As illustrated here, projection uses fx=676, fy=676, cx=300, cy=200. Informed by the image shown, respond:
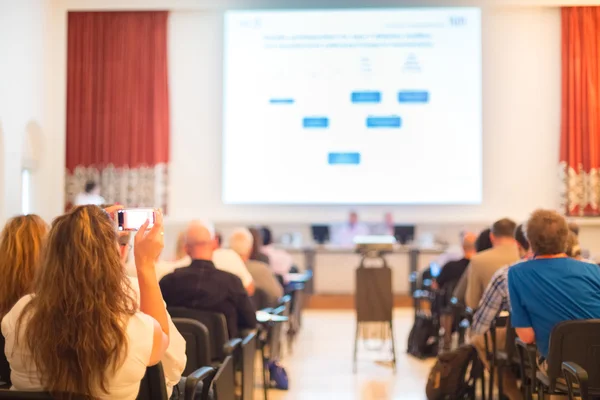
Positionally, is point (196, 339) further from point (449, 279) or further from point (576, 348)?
point (449, 279)

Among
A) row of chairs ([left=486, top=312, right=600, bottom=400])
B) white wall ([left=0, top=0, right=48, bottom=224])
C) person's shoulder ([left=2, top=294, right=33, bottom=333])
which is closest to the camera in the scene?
person's shoulder ([left=2, top=294, right=33, bottom=333])

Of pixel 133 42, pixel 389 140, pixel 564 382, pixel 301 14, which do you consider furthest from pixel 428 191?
pixel 564 382

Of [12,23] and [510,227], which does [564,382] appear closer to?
[510,227]

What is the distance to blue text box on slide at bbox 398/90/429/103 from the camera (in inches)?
376

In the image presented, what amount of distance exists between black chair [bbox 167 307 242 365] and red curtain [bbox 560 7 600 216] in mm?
7424

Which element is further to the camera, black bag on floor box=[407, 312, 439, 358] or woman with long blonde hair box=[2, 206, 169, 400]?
black bag on floor box=[407, 312, 439, 358]

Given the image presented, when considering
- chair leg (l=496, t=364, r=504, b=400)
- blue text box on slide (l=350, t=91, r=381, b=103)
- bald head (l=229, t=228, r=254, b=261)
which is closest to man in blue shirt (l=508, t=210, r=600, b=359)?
chair leg (l=496, t=364, r=504, b=400)

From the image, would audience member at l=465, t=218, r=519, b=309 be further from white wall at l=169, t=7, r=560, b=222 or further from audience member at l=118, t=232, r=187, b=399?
white wall at l=169, t=7, r=560, b=222

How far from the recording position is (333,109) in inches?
379

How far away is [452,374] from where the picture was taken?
13.5 feet

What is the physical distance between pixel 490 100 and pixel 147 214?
8535 millimetres

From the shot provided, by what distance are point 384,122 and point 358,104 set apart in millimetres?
450

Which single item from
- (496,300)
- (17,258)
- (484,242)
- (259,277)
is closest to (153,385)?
(17,258)

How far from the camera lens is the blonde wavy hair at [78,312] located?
1855 millimetres
